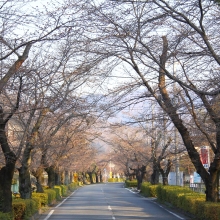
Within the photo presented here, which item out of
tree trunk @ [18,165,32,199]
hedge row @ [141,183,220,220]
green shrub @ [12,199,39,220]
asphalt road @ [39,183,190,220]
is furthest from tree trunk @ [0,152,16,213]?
hedge row @ [141,183,220,220]

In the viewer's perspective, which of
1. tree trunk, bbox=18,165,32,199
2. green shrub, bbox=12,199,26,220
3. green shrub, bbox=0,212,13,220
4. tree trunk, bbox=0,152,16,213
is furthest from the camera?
tree trunk, bbox=18,165,32,199

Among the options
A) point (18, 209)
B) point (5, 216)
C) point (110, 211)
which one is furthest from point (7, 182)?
point (110, 211)

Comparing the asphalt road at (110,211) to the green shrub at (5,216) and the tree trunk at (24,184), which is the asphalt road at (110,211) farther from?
the green shrub at (5,216)

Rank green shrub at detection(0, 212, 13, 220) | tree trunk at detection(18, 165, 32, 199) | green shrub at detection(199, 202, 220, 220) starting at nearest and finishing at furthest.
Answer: green shrub at detection(0, 212, 13, 220)
green shrub at detection(199, 202, 220, 220)
tree trunk at detection(18, 165, 32, 199)

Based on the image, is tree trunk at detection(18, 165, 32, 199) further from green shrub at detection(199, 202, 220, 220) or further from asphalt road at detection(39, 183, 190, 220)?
green shrub at detection(199, 202, 220, 220)

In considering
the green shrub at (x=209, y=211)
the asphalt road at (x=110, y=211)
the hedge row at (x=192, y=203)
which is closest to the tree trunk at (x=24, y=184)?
the asphalt road at (x=110, y=211)

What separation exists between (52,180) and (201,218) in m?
21.3

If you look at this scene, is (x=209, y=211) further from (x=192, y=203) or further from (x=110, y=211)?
(x=110, y=211)

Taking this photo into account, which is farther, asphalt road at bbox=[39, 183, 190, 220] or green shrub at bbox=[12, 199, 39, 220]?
asphalt road at bbox=[39, 183, 190, 220]

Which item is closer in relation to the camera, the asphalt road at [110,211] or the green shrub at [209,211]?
the green shrub at [209,211]

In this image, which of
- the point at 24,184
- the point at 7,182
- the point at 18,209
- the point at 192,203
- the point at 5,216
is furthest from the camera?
the point at 24,184

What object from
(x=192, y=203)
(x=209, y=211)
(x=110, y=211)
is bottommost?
(x=110, y=211)

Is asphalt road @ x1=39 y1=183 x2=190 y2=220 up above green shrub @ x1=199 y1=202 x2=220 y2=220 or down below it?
below

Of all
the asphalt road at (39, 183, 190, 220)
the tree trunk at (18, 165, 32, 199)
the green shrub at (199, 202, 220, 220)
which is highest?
the tree trunk at (18, 165, 32, 199)
